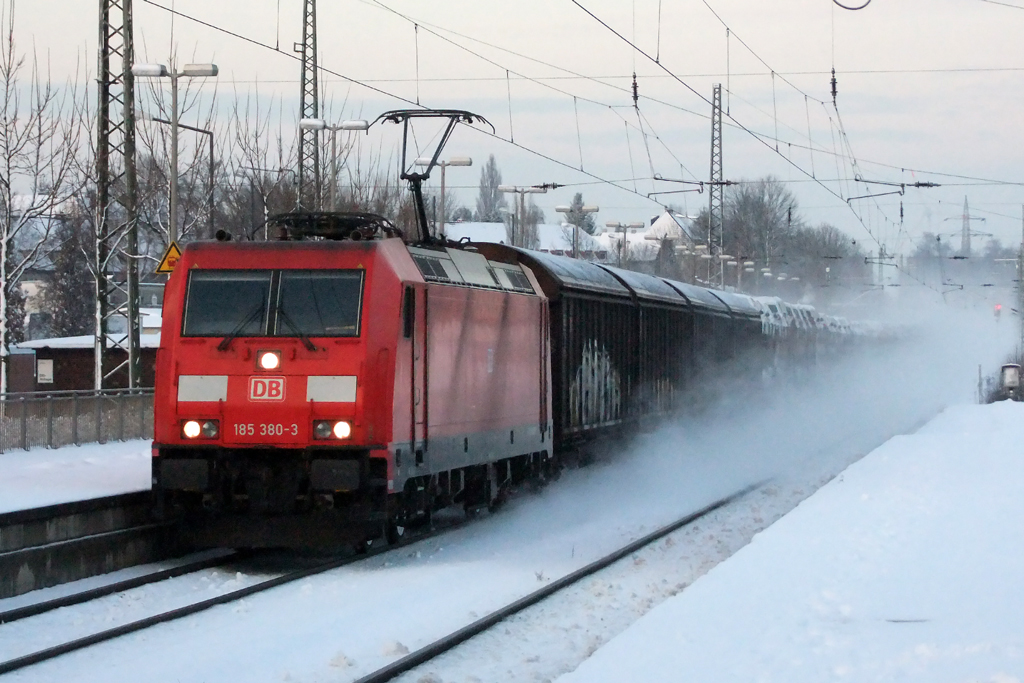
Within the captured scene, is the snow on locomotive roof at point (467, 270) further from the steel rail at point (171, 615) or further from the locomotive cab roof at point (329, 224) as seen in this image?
the steel rail at point (171, 615)

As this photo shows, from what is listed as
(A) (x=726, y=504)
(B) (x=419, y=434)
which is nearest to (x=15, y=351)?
(A) (x=726, y=504)

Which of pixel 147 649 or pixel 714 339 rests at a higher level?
pixel 714 339

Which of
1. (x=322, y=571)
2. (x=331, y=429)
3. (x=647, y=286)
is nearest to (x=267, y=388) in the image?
(x=331, y=429)

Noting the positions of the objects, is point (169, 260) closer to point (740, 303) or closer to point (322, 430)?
point (322, 430)

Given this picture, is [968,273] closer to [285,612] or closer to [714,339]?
[714,339]

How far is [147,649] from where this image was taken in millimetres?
8836

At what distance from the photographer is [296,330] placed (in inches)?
478

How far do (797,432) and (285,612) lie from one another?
83.0 ft

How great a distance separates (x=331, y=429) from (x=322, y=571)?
131 centimetres

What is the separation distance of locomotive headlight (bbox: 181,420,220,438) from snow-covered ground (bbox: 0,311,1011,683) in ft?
4.15

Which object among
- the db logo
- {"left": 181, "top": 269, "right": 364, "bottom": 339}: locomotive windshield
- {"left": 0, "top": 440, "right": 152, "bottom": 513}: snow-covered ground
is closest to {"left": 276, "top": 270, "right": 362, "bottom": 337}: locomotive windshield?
{"left": 181, "top": 269, "right": 364, "bottom": 339}: locomotive windshield

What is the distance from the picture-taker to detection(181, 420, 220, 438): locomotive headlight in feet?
39.5

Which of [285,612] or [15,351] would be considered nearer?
[285,612]

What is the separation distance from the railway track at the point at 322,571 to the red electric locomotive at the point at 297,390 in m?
0.55
